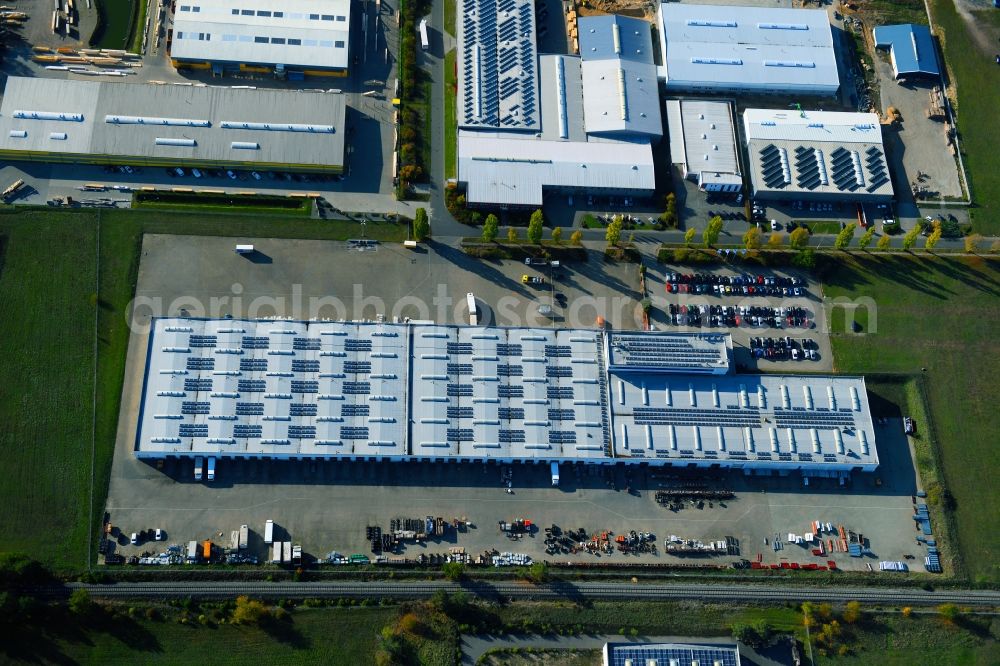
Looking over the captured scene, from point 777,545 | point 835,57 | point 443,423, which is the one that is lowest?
point 777,545

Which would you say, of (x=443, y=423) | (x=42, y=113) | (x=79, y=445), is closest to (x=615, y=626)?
(x=443, y=423)

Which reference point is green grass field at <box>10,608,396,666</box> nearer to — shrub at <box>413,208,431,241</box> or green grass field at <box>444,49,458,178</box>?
shrub at <box>413,208,431,241</box>

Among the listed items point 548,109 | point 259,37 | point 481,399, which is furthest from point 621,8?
point 481,399

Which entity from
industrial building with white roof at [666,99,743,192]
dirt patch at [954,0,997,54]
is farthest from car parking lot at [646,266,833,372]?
dirt patch at [954,0,997,54]

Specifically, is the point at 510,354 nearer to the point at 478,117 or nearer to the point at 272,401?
the point at 272,401

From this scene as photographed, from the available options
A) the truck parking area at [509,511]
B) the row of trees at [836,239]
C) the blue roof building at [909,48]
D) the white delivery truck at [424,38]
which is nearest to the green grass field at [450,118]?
the white delivery truck at [424,38]

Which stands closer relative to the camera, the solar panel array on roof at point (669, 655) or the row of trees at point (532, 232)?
the solar panel array on roof at point (669, 655)

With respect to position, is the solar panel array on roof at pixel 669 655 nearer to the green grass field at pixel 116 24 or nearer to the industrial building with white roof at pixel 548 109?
the industrial building with white roof at pixel 548 109
